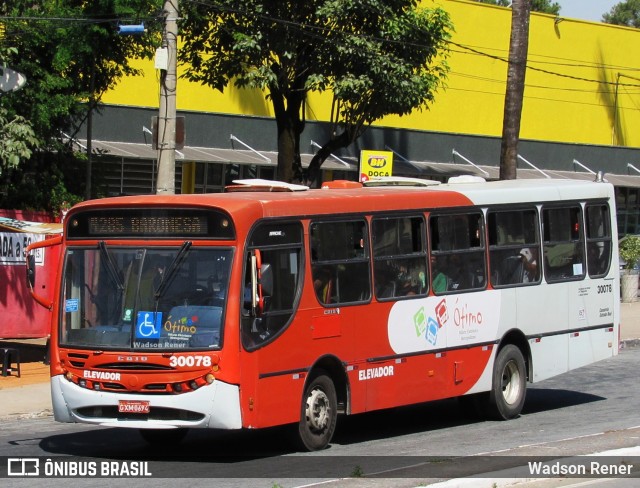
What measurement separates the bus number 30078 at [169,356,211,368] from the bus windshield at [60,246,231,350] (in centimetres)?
11

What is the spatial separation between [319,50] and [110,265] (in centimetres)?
1339

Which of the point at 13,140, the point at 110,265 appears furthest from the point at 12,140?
the point at 110,265

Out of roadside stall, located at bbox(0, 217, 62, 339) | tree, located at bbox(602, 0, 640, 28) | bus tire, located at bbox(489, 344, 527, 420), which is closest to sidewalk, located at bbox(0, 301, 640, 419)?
roadside stall, located at bbox(0, 217, 62, 339)

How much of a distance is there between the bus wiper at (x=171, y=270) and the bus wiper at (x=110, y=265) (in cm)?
43

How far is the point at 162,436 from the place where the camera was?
12.4 metres

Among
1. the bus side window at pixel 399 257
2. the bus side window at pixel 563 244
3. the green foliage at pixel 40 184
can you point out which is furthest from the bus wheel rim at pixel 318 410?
the green foliage at pixel 40 184

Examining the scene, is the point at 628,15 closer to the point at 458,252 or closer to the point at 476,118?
the point at 476,118

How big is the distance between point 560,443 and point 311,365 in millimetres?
2724

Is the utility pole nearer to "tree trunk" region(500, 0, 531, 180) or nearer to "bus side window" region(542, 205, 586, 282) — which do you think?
"bus side window" region(542, 205, 586, 282)

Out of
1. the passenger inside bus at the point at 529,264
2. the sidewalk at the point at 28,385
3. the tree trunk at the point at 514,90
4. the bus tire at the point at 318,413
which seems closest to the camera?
the bus tire at the point at 318,413

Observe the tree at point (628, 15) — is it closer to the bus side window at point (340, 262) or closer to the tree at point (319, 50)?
the tree at point (319, 50)

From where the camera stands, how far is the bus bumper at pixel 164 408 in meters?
10.8

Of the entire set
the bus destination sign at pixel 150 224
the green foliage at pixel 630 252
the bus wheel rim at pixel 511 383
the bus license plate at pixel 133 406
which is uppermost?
the bus destination sign at pixel 150 224

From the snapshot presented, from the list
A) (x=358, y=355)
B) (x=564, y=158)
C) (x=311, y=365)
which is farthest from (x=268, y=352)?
(x=564, y=158)
